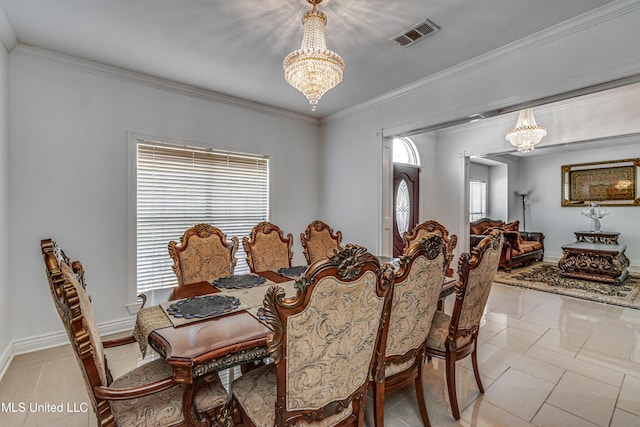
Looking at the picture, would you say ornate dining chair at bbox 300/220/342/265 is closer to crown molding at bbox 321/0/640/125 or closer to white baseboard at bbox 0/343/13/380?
crown molding at bbox 321/0/640/125

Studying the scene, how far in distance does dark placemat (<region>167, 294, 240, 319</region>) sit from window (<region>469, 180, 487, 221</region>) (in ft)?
26.1

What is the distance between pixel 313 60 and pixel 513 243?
20.0 ft

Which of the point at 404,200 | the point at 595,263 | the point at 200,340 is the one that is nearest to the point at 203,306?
the point at 200,340

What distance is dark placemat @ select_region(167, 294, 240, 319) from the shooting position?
5.35ft

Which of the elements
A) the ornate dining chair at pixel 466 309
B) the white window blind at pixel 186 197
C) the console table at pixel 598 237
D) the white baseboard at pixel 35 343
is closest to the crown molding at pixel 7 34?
the white window blind at pixel 186 197

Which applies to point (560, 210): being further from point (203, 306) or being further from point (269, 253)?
point (203, 306)

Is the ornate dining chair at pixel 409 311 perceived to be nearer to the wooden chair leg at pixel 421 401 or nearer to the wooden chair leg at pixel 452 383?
the wooden chair leg at pixel 421 401

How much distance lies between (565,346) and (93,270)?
4.82m

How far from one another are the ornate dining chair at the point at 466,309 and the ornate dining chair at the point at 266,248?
169cm

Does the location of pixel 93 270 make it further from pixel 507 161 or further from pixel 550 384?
pixel 507 161

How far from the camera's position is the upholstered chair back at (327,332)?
3.47 feet

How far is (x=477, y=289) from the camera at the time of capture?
6.07ft

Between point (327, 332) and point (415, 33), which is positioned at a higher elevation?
point (415, 33)

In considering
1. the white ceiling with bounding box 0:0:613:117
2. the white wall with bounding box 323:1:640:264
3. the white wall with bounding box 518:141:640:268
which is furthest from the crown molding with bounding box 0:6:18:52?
the white wall with bounding box 518:141:640:268
